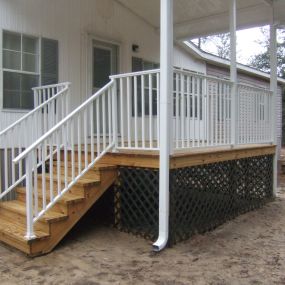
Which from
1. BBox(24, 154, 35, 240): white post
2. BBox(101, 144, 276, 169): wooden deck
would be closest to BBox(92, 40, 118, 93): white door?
BBox(101, 144, 276, 169): wooden deck

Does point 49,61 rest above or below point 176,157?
above

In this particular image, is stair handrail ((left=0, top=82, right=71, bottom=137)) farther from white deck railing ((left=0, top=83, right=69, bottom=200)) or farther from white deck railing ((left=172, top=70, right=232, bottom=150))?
white deck railing ((left=172, top=70, right=232, bottom=150))

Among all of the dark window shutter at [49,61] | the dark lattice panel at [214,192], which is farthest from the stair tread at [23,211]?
the dark window shutter at [49,61]

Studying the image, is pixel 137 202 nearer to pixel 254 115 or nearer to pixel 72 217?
pixel 72 217

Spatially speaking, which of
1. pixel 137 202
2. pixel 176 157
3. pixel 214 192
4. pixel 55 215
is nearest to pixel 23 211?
pixel 55 215

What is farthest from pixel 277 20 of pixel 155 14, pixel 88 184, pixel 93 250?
pixel 93 250

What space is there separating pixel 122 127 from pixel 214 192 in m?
1.75

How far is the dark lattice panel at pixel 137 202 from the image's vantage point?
4980mm

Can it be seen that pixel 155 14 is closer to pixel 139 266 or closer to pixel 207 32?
pixel 207 32

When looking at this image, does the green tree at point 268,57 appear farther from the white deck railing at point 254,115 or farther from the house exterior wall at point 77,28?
the house exterior wall at point 77,28

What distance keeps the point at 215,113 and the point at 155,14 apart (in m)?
3.04

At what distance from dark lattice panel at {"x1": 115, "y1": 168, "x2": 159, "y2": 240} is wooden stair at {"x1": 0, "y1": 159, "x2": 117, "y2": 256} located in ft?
0.70

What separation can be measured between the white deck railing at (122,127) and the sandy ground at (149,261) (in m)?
0.47

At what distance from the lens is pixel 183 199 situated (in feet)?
16.6
